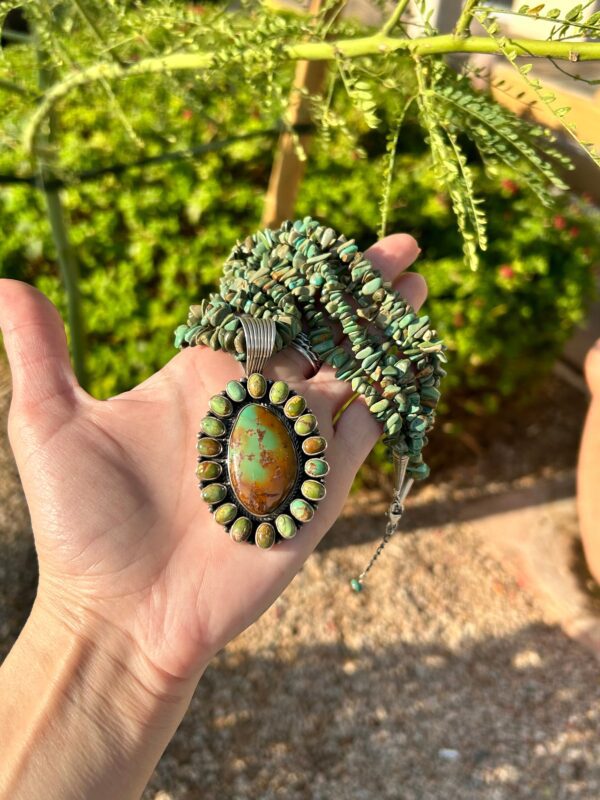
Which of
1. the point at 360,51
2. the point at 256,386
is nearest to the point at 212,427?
the point at 256,386

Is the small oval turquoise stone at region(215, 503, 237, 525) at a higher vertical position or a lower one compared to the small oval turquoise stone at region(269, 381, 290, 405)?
lower

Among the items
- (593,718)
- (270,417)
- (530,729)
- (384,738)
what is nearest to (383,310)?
(270,417)

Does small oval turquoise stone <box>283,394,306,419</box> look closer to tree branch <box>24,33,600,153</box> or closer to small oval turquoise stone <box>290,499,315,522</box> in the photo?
small oval turquoise stone <box>290,499,315,522</box>

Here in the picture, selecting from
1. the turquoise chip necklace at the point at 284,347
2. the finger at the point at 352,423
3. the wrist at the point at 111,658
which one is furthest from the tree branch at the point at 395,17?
the wrist at the point at 111,658

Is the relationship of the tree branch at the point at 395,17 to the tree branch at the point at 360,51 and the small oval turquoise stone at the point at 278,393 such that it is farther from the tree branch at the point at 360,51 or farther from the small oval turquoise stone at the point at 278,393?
the small oval turquoise stone at the point at 278,393

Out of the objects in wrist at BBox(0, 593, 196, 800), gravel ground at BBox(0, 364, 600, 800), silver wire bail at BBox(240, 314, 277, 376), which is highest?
silver wire bail at BBox(240, 314, 277, 376)

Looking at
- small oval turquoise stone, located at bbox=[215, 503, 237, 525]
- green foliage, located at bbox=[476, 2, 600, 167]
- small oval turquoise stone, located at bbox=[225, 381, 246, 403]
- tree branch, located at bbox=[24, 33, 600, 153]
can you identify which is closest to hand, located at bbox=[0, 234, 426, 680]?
small oval turquoise stone, located at bbox=[215, 503, 237, 525]
